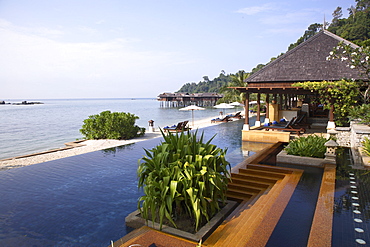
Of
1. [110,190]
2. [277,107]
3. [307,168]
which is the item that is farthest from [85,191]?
[277,107]

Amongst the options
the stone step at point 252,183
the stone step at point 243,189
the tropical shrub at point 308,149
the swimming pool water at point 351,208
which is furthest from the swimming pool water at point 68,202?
the swimming pool water at point 351,208

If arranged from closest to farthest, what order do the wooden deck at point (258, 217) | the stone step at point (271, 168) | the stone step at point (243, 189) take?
the wooden deck at point (258, 217), the stone step at point (243, 189), the stone step at point (271, 168)

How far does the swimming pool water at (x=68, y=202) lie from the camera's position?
4207 millimetres

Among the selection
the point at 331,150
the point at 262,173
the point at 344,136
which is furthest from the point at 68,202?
the point at 344,136

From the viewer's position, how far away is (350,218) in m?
4.12

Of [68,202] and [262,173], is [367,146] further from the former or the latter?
[68,202]

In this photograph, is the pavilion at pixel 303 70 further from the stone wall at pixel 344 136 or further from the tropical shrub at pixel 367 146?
the tropical shrub at pixel 367 146

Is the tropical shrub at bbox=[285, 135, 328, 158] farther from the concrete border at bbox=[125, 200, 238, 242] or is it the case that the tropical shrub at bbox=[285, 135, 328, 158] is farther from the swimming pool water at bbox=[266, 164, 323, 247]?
the concrete border at bbox=[125, 200, 238, 242]

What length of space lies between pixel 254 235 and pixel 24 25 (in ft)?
64.4

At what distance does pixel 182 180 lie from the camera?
12.7 feet

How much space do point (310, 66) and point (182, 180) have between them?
487 inches

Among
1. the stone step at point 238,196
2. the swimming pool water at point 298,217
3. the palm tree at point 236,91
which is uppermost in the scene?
the palm tree at point 236,91

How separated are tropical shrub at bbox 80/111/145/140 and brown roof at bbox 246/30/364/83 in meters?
9.21

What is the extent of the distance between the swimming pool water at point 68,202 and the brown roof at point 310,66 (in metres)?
6.78
